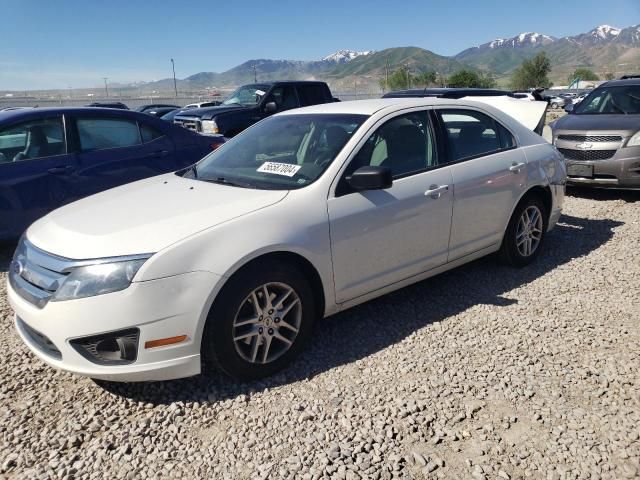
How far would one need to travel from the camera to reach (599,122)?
7770 mm

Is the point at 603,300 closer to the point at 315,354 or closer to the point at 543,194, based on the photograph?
the point at 543,194

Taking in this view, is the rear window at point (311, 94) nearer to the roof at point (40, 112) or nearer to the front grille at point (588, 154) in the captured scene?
the front grille at point (588, 154)

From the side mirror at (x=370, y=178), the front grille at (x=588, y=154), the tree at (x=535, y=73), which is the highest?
the tree at (x=535, y=73)

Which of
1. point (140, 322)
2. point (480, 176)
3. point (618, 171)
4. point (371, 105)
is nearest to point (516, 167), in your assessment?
point (480, 176)

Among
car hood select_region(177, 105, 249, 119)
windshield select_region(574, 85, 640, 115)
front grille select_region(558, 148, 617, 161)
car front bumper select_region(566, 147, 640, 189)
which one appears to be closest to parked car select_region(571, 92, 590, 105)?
windshield select_region(574, 85, 640, 115)

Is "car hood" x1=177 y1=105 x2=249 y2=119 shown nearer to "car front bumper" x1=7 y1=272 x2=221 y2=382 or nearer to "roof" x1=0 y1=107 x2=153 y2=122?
"roof" x1=0 y1=107 x2=153 y2=122

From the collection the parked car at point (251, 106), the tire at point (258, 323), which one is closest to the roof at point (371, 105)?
the tire at point (258, 323)

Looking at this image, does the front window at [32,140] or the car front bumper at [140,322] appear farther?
the front window at [32,140]

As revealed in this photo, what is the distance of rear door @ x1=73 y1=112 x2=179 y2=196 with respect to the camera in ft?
18.2

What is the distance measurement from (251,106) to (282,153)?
321 inches

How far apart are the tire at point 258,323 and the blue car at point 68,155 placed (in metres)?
3.14

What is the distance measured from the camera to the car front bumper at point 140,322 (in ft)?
8.51

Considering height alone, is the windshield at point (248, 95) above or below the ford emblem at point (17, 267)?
above

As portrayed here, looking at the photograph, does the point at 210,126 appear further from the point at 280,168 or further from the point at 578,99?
the point at 578,99
